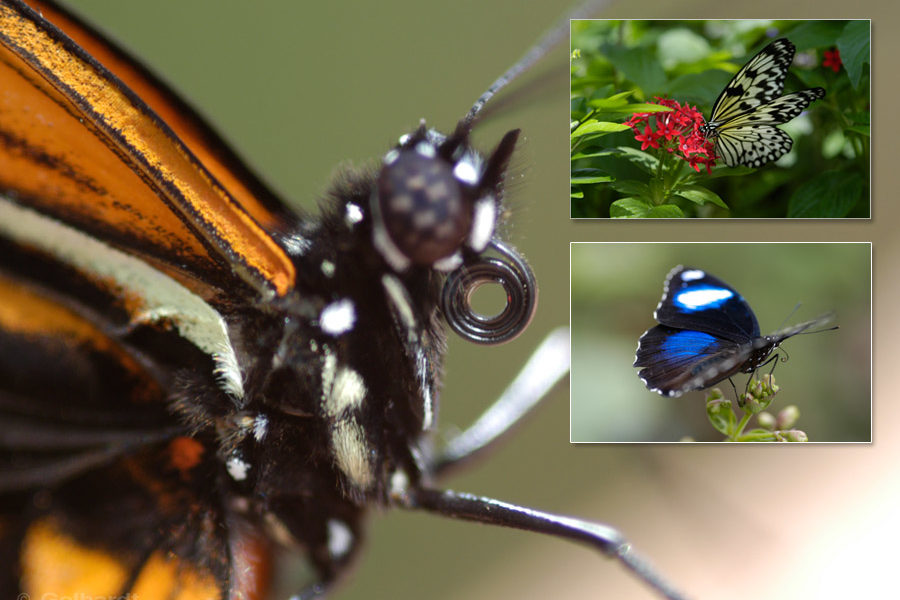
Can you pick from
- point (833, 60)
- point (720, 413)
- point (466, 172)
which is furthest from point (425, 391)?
point (833, 60)

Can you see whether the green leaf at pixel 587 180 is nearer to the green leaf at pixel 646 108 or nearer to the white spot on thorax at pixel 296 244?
the green leaf at pixel 646 108

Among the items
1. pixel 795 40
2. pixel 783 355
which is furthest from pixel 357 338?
pixel 795 40

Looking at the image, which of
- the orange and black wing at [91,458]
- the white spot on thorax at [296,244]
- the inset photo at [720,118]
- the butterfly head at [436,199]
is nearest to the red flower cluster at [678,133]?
the inset photo at [720,118]

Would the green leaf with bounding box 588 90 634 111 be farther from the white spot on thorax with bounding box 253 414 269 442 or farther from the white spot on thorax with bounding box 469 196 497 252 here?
the white spot on thorax with bounding box 253 414 269 442

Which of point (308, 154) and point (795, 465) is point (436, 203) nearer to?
point (308, 154)

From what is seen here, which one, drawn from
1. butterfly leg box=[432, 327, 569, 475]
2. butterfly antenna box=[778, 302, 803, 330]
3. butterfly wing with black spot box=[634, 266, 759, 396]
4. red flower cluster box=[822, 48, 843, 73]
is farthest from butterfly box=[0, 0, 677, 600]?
red flower cluster box=[822, 48, 843, 73]
